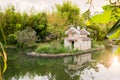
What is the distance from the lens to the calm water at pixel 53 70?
29.6 ft

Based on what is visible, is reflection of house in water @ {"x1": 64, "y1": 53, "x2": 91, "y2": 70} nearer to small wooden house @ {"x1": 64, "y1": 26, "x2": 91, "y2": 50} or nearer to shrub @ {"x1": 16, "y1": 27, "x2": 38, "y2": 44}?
small wooden house @ {"x1": 64, "y1": 26, "x2": 91, "y2": 50}

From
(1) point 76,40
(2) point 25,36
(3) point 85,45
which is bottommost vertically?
(3) point 85,45

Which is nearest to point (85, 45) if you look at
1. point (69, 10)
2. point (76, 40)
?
point (76, 40)

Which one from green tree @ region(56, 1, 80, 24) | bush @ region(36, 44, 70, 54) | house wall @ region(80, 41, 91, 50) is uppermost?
green tree @ region(56, 1, 80, 24)

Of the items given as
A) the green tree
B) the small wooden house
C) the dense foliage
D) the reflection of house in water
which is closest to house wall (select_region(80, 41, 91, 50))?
the small wooden house

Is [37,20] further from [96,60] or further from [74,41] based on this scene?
[96,60]

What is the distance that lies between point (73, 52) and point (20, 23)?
587cm

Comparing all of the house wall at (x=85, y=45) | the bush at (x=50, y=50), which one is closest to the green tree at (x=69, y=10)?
the house wall at (x=85, y=45)

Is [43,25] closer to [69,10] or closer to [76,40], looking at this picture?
[76,40]

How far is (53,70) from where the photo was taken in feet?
33.6

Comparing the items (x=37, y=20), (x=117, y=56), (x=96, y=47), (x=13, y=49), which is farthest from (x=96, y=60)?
(x=117, y=56)

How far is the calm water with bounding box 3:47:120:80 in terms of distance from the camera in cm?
903

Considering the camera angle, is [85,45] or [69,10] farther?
[69,10]

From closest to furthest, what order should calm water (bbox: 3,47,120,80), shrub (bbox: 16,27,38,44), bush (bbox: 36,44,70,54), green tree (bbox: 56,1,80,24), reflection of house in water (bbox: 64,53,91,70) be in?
calm water (bbox: 3,47,120,80) < reflection of house in water (bbox: 64,53,91,70) < bush (bbox: 36,44,70,54) < shrub (bbox: 16,27,38,44) < green tree (bbox: 56,1,80,24)
